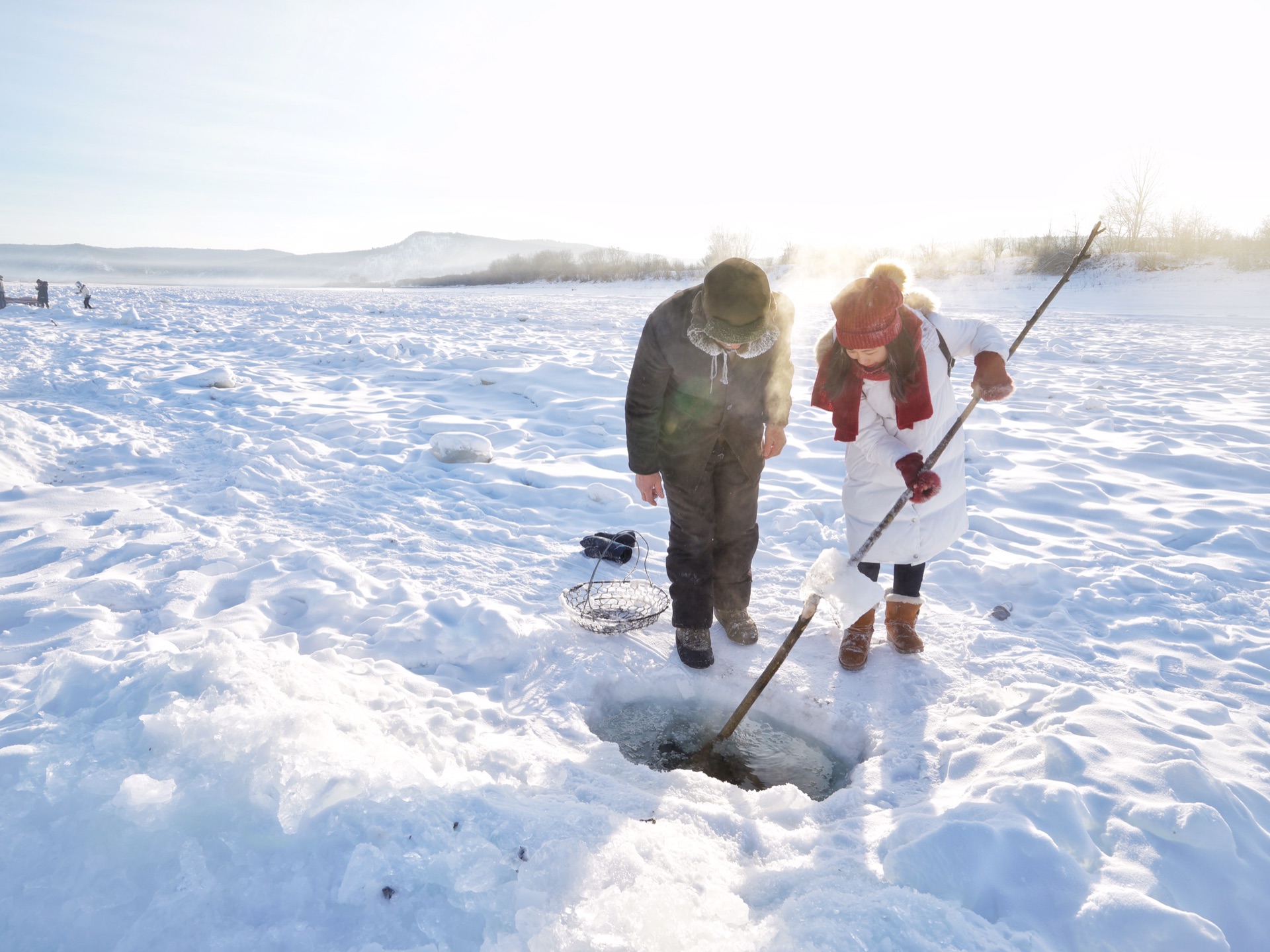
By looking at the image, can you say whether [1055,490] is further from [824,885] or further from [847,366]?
[824,885]

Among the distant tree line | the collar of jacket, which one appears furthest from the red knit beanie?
the distant tree line

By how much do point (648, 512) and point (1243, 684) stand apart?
2981 millimetres

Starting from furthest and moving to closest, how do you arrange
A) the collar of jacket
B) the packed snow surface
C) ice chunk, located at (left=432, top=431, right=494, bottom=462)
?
ice chunk, located at (left=432, top=431, right=494, bottom=462) < the collar of jacket < the packed snow surface

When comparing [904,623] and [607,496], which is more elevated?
[607,496]

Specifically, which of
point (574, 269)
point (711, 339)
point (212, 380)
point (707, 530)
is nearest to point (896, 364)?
point (711, 339)

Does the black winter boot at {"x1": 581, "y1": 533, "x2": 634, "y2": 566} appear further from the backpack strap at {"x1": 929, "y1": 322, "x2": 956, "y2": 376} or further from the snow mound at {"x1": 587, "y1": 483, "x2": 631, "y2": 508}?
the backpack strap at {"x1": 929, "y1": 322, "x2": 956, "y2": 376}

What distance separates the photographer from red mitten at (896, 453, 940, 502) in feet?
7.87

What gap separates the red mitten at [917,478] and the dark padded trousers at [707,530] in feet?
2.08

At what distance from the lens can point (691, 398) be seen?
266 centimetres

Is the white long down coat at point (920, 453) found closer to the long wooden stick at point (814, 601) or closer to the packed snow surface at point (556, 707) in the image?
the long wooden stick at point (814, 601)

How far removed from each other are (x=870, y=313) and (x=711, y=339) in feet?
1.82

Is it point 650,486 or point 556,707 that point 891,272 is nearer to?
point 650,486

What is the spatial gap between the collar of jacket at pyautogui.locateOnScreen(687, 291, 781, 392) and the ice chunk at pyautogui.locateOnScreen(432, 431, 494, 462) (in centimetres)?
318

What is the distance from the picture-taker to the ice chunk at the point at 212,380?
770 cm
